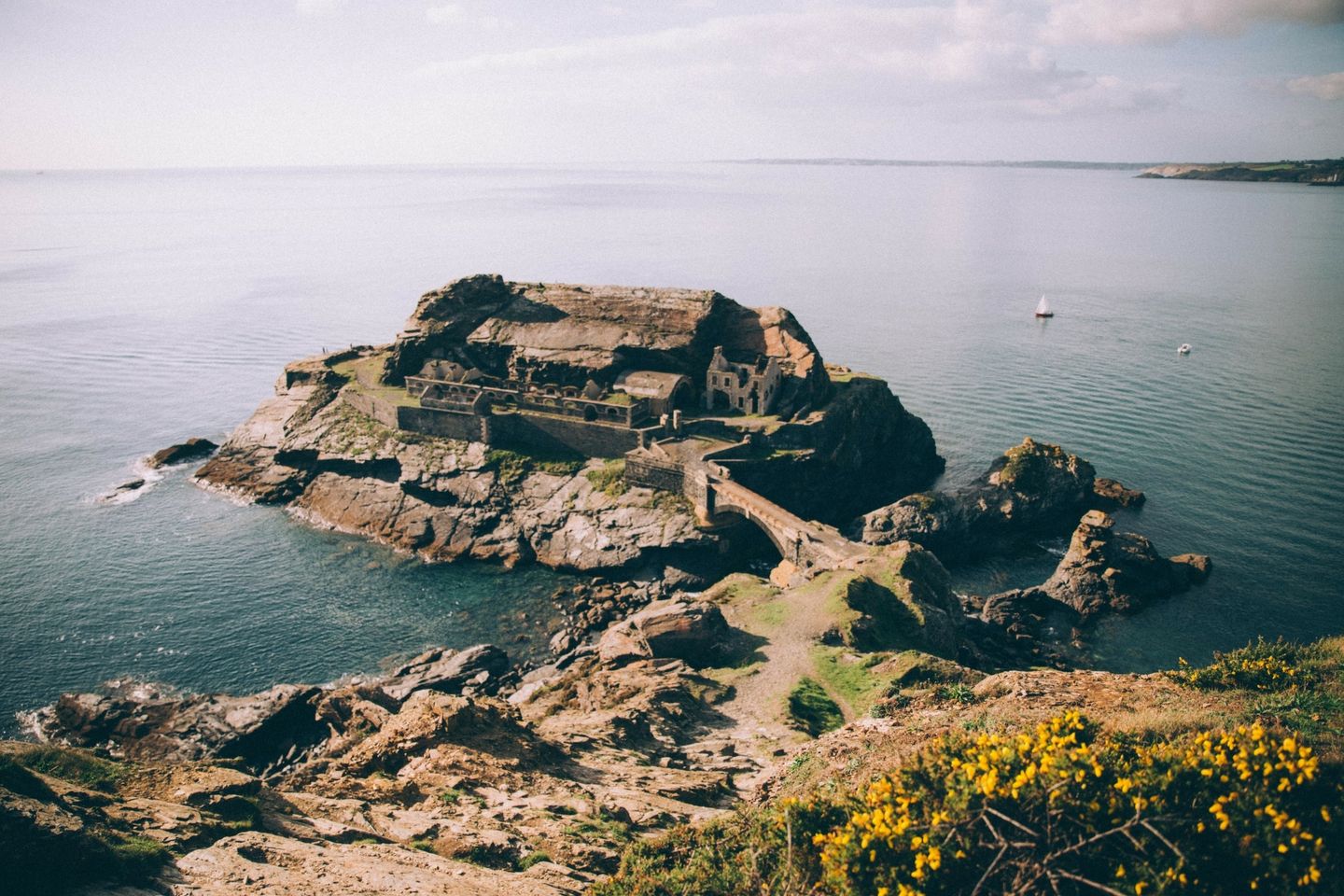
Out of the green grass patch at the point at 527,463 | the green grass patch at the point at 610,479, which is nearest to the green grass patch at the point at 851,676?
the green grass patch at the point at 610,479

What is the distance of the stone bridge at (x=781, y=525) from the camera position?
46656 mm

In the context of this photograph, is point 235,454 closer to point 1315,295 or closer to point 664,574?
point 664,574

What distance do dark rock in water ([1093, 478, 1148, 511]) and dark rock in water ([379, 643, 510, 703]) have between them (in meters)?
45.1

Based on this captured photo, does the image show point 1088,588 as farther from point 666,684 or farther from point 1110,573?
point 666,684

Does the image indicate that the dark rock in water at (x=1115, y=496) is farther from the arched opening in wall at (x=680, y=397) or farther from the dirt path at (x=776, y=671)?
the arched opening in wall at (x=680, y=397)

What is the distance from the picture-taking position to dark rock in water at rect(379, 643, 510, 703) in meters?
42.4

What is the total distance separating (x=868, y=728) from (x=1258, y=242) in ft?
696

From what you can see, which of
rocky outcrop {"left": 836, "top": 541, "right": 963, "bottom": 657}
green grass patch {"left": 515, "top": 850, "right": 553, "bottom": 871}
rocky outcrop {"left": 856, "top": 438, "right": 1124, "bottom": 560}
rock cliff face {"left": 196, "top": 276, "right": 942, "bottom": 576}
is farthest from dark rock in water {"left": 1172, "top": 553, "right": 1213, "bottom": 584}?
green grass patch {"left": 515, "top": 850, "right": 553, "bottom": 871}

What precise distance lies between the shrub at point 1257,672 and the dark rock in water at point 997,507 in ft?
98.5

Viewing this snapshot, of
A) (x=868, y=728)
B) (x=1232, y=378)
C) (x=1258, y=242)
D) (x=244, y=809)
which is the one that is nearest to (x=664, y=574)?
(x=868, y=728)

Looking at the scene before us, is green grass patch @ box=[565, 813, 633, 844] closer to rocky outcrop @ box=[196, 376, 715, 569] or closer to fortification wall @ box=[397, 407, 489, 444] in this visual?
rocky outcrop @ box=[196, 376, 715, 569]

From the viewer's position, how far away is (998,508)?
58719 millimetres

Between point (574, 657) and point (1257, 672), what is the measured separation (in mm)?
31459

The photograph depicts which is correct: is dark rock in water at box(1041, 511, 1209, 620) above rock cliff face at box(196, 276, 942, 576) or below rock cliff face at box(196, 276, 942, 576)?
below
